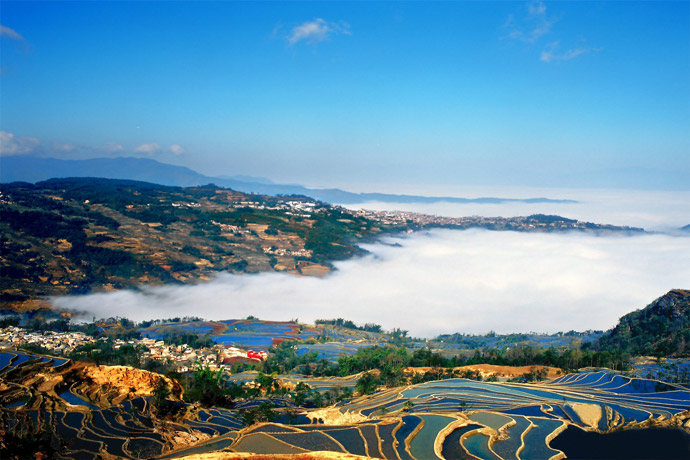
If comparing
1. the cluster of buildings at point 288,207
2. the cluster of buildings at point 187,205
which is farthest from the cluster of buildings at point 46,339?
the cluster of buildings at point 288,207

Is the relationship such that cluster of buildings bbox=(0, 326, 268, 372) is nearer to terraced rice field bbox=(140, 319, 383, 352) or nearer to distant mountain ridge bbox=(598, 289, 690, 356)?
terraced rice field bbox=(140, 319, 383, 352)

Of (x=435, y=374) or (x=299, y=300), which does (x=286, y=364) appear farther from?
(x=299, y=300)

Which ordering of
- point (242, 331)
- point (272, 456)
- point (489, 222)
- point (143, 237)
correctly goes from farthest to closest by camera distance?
point (489, 222) → point (143, 237) → point (242, 331) → point (272, 456)

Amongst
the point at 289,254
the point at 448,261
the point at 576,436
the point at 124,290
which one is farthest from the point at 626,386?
the point at 448,261

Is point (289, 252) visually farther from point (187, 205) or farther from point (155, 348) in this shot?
point (155, 348)

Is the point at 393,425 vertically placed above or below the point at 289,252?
above

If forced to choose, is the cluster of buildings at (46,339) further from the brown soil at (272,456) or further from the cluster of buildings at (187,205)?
the cluster of buildings at (187,205)

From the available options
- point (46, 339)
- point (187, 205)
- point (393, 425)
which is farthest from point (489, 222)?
point (393, 425)

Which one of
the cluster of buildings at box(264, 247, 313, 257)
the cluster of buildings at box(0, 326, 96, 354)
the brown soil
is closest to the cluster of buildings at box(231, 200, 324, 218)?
the cluster of buildings at box(264, 247, 313, 257)
